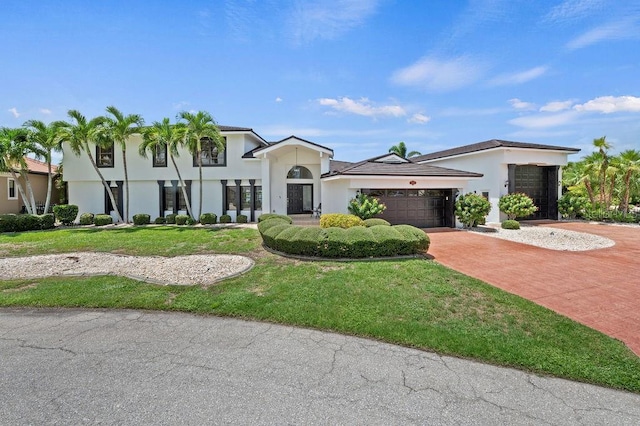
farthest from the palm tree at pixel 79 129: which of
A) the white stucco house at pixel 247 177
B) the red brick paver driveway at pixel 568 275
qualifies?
the red brick paver driveway at pixel 568 275

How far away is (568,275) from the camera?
8.78 m

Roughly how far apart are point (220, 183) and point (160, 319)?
56.0ft

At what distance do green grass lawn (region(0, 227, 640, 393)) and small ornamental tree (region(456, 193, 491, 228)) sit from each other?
31.2 feet

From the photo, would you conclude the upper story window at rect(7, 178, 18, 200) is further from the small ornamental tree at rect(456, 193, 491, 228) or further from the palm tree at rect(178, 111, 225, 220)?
the small ornamental tree at rect(456, 193, 491, 228)

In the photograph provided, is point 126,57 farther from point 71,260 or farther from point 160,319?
point 160,319

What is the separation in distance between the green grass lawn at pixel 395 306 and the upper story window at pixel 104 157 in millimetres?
17161

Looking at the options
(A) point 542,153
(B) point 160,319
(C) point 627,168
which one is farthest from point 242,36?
(C) point 627,168

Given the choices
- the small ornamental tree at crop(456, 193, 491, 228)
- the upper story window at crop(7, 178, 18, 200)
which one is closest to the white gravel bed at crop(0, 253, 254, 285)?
the small ornamental tree at crop(456, 193, 491, 228)

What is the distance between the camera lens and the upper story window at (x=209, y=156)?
21656 mm

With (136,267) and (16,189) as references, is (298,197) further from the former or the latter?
(16,189)

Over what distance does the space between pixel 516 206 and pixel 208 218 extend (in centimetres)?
1970

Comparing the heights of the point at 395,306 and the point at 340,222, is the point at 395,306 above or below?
below

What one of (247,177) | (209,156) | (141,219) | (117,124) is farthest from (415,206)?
(117,124)

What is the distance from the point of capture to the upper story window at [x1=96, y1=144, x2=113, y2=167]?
22172mm
